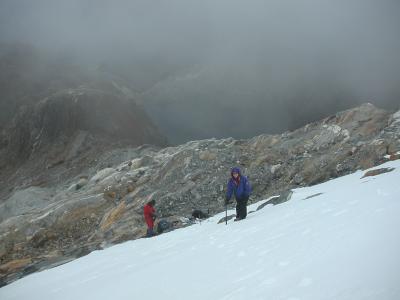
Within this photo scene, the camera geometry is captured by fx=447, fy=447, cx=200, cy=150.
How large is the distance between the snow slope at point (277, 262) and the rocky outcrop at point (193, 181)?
23.8ft

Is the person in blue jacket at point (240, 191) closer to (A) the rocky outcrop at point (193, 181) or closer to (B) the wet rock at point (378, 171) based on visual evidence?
(B) the wet rock at point (378, 171)

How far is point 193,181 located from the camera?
1075 inches

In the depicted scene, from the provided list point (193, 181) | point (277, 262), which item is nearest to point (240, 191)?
point (277, 262)

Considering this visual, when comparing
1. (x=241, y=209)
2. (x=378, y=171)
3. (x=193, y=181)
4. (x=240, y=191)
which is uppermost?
(x=240, y=191)

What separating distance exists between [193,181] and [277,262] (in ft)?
65.9

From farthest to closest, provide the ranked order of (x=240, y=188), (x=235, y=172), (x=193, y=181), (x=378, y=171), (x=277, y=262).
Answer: (x=193, y=181)
(x=378, y=171)
(x=240, y=188)
(x=235, y=172)
(x=277, y=262)

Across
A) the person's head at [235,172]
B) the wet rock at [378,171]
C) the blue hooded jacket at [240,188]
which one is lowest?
the wet rock at [378,171]

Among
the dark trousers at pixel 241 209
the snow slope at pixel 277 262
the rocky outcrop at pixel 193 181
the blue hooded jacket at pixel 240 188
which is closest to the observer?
the snow slope at pixel 277 262

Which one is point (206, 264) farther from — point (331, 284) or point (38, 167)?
point (38, 167)

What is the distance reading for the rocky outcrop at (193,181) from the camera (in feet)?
72.4

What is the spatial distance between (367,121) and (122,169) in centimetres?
1974

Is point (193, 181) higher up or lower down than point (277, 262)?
lower down

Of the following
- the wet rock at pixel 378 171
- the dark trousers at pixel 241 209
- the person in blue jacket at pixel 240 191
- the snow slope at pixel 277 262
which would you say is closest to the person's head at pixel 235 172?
the person in blue jacket at pixel 240 191

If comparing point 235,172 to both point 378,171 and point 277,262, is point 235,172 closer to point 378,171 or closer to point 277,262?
point 378,171
